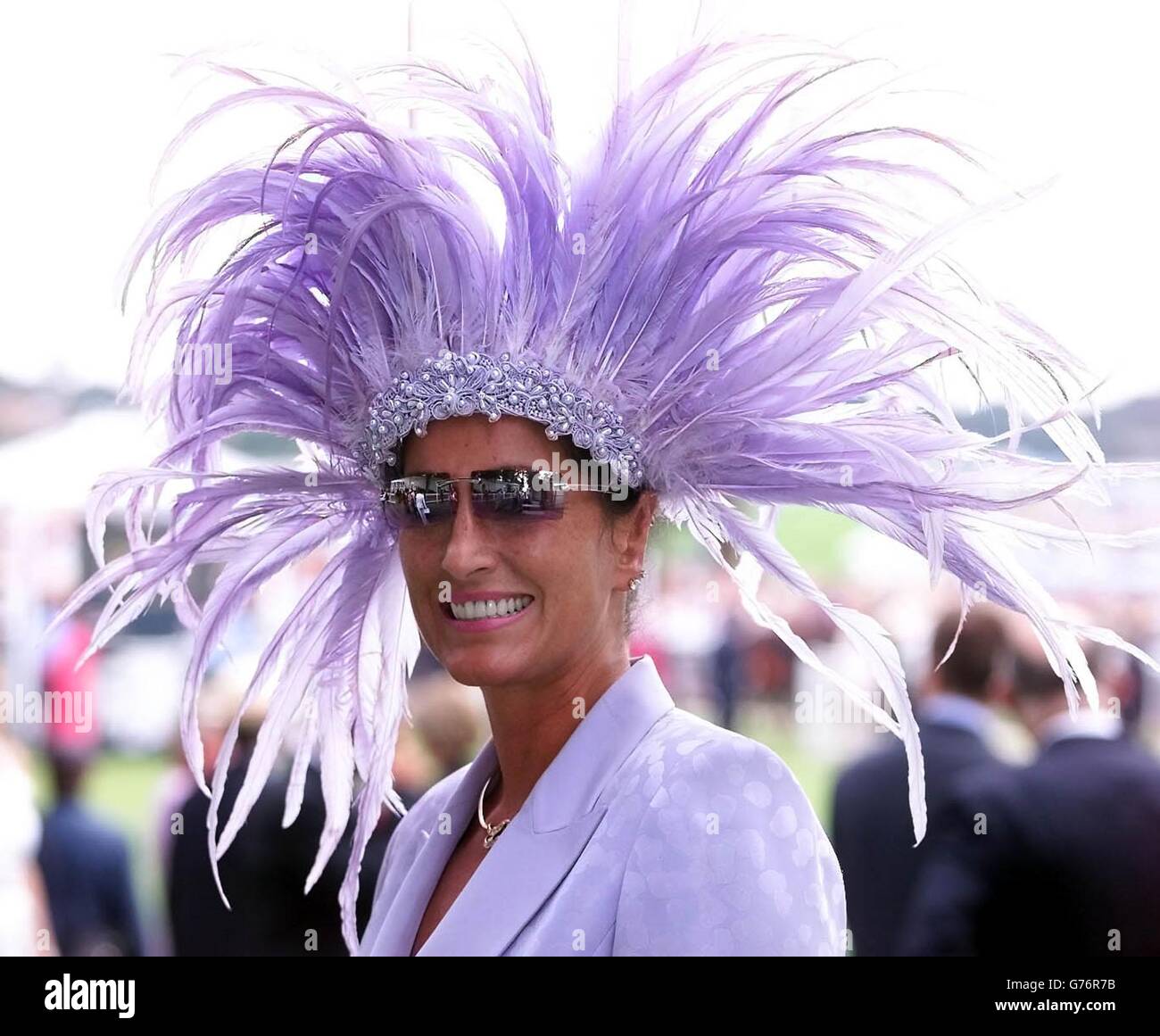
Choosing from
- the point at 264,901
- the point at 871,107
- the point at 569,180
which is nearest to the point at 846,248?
the point at 871,107

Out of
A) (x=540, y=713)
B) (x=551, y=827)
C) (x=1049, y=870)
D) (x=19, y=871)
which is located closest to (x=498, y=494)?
(x=540, y=713)

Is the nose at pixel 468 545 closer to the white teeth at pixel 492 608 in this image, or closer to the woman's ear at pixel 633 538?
the white teeth at pixel 492 608

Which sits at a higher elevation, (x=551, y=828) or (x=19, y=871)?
(x=551, y=828)

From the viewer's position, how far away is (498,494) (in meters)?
2.32

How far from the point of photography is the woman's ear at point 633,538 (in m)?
2.47

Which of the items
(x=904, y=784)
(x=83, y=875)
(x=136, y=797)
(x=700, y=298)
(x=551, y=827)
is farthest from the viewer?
(x=136, y=797)

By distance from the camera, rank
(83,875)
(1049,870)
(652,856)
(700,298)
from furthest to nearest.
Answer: (83,875), (1049,870), (700,298), (652,856)

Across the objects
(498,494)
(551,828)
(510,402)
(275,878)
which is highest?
(510,402)

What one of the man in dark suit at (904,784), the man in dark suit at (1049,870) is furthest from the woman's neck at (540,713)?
the man in dark suit at (904,784)

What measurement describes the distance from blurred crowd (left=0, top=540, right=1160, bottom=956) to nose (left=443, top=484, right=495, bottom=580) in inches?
16.7

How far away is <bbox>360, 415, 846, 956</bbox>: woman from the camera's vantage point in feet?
6.72

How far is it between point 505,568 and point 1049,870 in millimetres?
2051

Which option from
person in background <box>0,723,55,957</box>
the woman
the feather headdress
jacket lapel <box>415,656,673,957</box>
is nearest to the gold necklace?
the woman

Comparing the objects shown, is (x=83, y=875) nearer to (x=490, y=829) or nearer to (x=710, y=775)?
(x=490, y=829)
